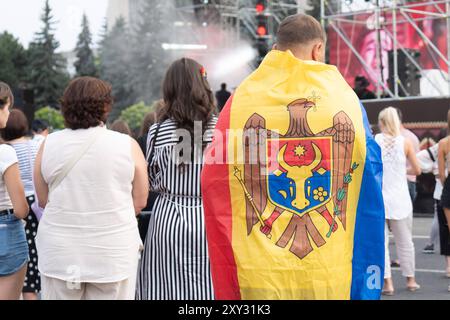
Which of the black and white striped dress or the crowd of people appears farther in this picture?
the black and white striped dress

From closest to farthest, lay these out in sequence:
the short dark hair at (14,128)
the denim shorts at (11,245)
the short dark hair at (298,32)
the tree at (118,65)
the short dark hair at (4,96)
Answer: the short dark hair at (298,32)
the denim shorts at (11,245)
the short dark hair at (4,96)
the short dark hair at (14,128)
the tree at (118,65)

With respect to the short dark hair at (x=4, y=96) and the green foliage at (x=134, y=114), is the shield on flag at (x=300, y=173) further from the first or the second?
the green foliage at (x=134, y=114)

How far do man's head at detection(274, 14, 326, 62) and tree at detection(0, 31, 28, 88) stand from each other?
8210 centimetres

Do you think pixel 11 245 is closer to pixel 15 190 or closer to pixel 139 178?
pixel 15 190

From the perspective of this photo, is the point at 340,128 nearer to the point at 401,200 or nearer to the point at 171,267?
the point at 171,267

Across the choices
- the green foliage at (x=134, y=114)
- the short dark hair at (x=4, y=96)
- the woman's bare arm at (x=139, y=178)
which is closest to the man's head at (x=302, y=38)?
the woman's bare arm at (x=139, y=178)

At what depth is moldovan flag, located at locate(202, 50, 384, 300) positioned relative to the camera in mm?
3756

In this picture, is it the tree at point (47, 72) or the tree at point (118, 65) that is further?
the tree at point (47, 72)

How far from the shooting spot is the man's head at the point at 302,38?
13.0 feet

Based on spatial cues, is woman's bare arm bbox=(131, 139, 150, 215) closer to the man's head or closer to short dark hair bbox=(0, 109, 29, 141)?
the man's head

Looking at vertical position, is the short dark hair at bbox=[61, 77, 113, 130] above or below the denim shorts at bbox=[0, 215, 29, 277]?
above

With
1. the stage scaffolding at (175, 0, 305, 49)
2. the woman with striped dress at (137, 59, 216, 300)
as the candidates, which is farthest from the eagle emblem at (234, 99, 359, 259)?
the stage scaffolding at (175, 0, 305, 49)

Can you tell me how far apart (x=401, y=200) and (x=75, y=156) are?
563 cm

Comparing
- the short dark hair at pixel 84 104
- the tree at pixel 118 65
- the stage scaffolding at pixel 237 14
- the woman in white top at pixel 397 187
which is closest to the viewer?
the short dark hair at pixel 84 104
